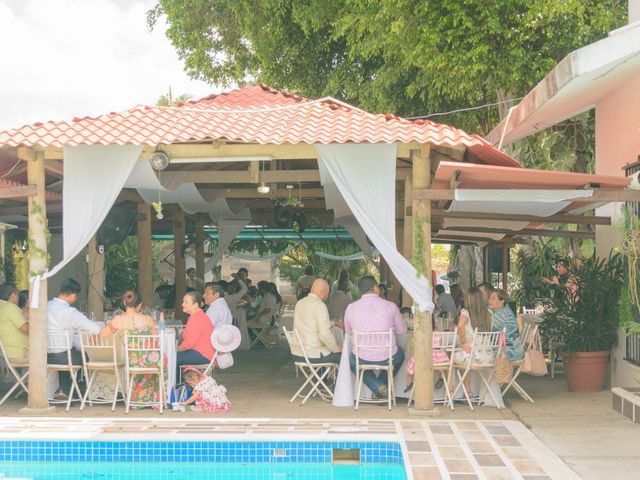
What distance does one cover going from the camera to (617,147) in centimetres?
940

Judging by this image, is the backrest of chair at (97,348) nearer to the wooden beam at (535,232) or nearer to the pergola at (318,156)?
the pergola at (318,156)

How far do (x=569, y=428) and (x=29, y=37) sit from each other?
37.1m

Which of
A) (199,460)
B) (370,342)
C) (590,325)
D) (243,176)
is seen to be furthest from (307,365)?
(590,325)

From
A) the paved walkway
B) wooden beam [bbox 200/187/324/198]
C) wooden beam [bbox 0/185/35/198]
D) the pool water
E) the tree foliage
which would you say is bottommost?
the pool water

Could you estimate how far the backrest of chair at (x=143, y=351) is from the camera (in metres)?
7.87

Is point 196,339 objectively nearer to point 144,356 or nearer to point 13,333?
point 144,356

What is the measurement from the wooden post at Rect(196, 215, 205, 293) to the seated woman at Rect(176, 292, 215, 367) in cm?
728

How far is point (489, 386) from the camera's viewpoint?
8148 mm

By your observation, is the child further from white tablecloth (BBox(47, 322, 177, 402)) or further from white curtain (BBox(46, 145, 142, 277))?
white curtain (BBox(46, 145, 142, 277))

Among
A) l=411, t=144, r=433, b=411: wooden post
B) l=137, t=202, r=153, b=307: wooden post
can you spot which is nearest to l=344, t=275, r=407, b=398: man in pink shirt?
l=411, t=144, r=433, b=411: wooden post

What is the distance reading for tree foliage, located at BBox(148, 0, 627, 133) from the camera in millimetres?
13508

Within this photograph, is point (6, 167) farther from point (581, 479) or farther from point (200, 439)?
point (581, 479)

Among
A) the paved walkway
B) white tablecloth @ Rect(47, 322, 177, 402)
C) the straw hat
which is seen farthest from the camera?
the straw hat

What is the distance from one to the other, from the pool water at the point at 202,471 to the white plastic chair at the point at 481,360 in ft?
6.32
